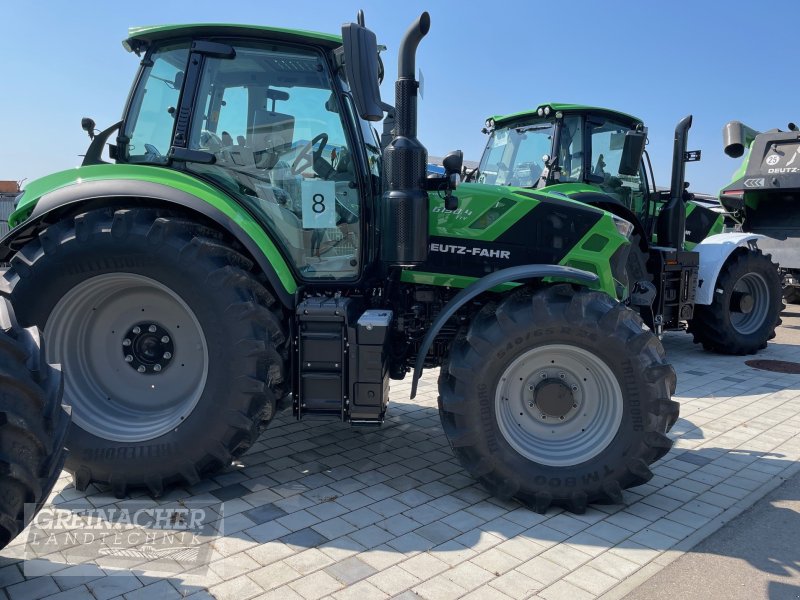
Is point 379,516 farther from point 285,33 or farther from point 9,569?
point 285,33

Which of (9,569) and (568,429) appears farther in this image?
(568,429)

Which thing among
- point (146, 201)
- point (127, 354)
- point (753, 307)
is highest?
point (146, 201)

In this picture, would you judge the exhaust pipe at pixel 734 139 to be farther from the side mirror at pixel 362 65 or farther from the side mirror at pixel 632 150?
the side mirror at pixel 362 65

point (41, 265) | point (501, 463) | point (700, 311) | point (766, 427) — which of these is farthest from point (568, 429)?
point (700, 311)

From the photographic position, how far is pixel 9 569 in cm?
277

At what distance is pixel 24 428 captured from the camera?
7.92ft

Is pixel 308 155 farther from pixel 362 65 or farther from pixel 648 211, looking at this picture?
pixel 648 211

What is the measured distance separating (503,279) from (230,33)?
7.24 feet

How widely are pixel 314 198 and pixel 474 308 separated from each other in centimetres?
121

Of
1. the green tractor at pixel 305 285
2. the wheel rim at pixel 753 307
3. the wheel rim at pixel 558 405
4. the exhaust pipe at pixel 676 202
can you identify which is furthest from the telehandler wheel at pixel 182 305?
the wheel rim at pixel 753 307

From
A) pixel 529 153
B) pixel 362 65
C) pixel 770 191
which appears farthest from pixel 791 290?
pixel 362 65

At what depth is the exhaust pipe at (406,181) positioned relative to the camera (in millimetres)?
3359

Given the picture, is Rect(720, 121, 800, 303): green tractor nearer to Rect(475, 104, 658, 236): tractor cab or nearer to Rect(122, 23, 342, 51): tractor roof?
Rect(475, 104, 658, 236): tractor cab

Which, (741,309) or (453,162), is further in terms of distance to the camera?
(741,309)
